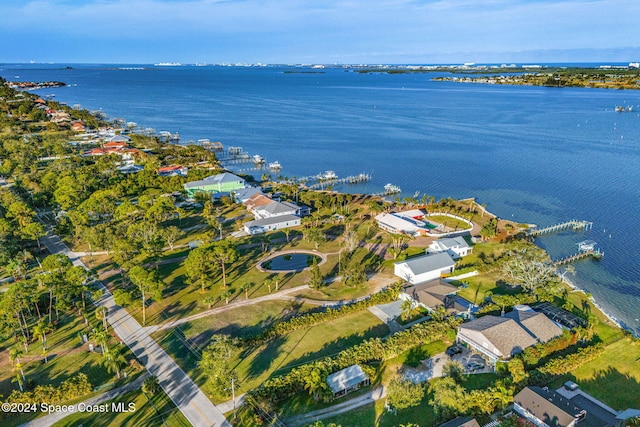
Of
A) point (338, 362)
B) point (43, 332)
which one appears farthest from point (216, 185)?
point (338, 362)

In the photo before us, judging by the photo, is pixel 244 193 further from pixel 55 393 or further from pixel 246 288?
pixel 55 393

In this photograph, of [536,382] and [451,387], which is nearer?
[451,387]

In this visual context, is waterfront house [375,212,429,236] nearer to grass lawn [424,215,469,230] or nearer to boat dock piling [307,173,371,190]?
grass lawn [424,215,469,230]

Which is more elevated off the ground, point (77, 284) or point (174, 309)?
point (77, 284)

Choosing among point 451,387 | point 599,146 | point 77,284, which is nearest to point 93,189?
point 77,284

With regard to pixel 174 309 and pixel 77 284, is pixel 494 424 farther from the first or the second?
pixel 77 284

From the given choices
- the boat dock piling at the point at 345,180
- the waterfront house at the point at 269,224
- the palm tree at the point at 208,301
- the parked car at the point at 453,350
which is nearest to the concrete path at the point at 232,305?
the palm tree at the point at 208,301

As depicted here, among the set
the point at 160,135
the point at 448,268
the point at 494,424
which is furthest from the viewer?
the point at 160,135
